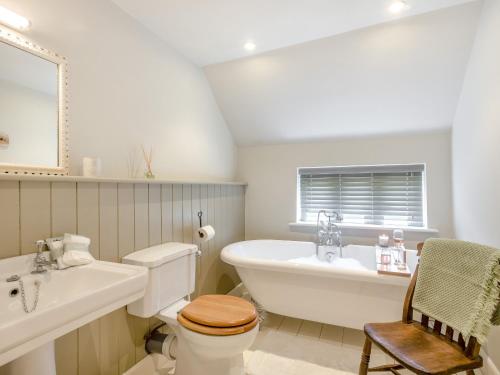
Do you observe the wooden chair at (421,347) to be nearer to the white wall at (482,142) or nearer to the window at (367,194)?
the white wall at (482,142)

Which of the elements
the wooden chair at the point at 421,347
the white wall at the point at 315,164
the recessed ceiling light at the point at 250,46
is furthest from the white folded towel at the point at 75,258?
the white wall at the point at 315,164

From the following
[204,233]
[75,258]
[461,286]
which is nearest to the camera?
[75,258]

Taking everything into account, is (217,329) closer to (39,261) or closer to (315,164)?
(39,261)

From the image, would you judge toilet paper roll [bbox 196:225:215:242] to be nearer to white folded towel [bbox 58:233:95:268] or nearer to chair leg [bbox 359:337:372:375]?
white folded towel [bbox 58:233:95:268]

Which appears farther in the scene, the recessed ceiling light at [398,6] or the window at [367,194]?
the window at [367,194]

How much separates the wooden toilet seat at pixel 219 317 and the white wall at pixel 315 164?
163cm

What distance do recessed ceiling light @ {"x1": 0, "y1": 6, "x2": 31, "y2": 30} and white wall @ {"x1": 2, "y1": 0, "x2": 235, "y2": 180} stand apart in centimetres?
5

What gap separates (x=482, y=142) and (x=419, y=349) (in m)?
1.40

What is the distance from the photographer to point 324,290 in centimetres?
199

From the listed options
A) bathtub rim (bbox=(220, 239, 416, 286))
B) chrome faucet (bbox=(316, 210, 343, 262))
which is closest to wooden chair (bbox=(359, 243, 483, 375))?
bathtub rim (bbox=(220, 239, 416, 286))

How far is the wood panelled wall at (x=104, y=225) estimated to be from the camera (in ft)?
4.01

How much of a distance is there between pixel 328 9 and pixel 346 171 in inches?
63.2

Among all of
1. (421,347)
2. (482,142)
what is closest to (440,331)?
(421,347)

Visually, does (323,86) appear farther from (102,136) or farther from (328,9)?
(102,136)
